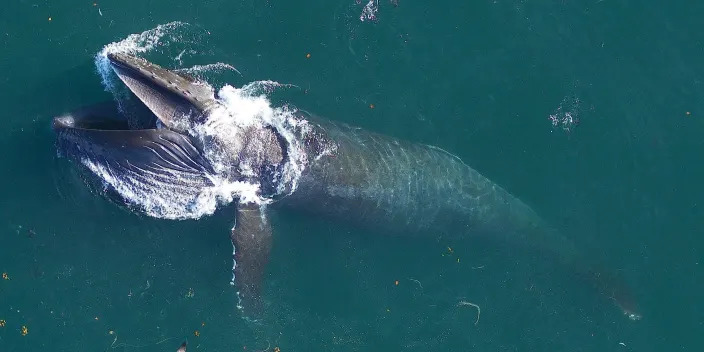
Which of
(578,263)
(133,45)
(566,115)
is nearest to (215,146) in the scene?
(133,45)

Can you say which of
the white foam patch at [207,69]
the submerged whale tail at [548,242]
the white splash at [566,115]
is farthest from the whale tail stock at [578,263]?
the white foam patch at [207,69]

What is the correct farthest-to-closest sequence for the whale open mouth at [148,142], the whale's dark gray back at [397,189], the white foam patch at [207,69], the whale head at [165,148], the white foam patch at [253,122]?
the white foam patch at [207,69], the whale's dark gray back at [397,189], the white foam patch at [253,122], the whale head at [165,148], the whale open mouth at [148,142]

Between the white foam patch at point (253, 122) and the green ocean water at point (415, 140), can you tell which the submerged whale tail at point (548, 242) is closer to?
the green ocean water at point (415, 140)

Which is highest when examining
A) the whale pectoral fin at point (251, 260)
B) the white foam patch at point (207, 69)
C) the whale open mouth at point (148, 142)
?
the white foam patch at point (207, 69)

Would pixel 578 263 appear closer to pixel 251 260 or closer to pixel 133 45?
pixel 251 260

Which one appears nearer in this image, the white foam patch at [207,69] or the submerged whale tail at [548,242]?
the white foam patch at [207,69]

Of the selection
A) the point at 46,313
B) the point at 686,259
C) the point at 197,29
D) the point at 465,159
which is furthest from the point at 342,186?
the point at 686,259
